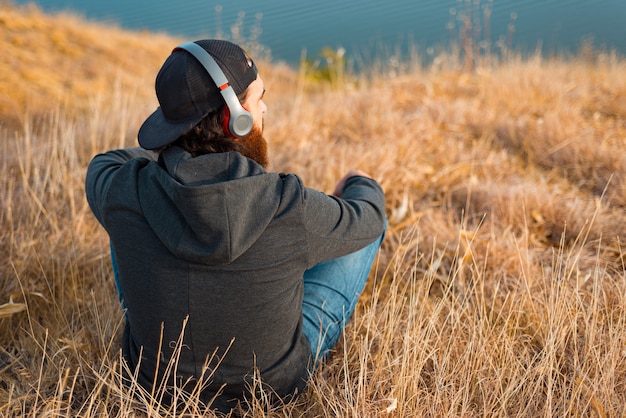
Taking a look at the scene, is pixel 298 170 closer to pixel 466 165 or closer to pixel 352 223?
pixel 466 165

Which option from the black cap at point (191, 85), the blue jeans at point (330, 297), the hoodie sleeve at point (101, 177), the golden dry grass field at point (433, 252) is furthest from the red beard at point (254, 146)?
the golden dry grass field at point (433, 252)

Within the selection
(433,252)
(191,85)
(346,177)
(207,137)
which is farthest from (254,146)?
(433,252)

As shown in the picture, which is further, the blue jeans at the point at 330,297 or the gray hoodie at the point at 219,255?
the blue jeans at the point at 330,297

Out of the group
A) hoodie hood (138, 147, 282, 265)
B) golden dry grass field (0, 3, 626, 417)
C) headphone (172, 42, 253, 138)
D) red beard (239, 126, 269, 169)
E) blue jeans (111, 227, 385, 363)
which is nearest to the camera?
hoodie hood (138, 147, 282, 265)

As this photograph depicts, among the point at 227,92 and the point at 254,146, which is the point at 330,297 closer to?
the point at 254,146

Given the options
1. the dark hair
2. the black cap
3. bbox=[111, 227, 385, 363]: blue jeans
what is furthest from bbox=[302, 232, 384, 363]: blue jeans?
the black cap

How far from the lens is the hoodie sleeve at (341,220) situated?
4.93 ft

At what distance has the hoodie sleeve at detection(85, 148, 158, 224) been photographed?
5.33ft

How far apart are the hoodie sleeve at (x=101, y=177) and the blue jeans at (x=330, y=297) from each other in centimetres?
73

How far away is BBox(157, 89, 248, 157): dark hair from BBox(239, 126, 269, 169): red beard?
4 cm

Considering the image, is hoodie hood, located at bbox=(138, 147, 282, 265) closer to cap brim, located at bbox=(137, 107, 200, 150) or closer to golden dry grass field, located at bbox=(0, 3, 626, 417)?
cap brim, located at bbox=(137, 107, 200, 150)

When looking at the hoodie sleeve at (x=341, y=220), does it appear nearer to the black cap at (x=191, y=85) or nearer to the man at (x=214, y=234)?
the man at (x=214, y=234)

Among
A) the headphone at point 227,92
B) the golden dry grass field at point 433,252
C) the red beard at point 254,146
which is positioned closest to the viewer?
the headphone at point 227,92

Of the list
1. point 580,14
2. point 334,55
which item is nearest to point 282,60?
point 334,55
